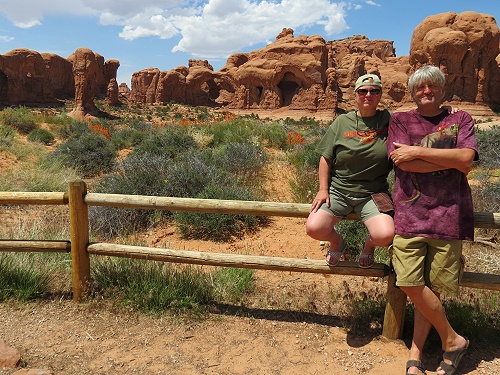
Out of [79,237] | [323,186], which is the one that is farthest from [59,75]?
[323,186]

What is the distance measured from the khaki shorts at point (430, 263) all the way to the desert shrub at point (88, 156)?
8.56 meters

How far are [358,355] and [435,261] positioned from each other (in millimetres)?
943

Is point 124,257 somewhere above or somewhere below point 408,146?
below

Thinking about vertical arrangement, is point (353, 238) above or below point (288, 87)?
below

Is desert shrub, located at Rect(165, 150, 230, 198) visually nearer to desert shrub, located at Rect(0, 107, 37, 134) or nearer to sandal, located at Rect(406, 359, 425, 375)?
sandal, located at Rect(406, 359, 425, 375)

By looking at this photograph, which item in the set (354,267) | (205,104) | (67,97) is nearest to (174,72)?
(205,104)

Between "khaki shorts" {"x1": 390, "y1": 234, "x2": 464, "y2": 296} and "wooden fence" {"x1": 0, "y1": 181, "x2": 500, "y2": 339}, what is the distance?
439 mm

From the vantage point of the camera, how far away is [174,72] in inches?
1708

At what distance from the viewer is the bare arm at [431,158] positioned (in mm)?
2113

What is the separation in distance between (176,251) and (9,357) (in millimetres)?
1341

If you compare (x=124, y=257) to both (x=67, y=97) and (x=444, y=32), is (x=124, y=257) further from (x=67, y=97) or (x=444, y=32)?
(x=67, y=97)

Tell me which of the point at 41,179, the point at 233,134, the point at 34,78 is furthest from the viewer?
the point at 34,78

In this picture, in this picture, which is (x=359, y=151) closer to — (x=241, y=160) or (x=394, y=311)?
(x=394, y=311)

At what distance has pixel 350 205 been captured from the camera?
2.68 metres
